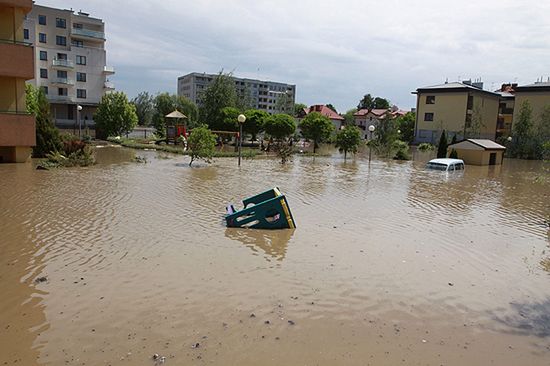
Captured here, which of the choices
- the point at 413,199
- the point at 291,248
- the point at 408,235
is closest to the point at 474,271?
the point at 408,235

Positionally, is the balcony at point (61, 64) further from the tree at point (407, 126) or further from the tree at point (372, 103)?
the tree at point (372, 103)

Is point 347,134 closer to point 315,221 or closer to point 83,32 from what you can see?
point 315,221

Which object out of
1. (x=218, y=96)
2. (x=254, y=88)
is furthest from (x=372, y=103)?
(x=218, y=96)

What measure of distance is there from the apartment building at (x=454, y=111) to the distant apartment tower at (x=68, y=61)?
43712mm

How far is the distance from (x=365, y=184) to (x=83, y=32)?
53.0 m

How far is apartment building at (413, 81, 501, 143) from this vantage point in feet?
170

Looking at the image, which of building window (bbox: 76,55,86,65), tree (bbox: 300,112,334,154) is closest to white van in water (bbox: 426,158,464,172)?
tree (bbox: 300,112,334,154)

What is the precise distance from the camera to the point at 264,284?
20.1 feet

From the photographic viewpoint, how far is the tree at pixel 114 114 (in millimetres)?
38719

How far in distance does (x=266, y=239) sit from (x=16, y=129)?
15650 millimetres

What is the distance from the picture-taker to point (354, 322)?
16.7 ft

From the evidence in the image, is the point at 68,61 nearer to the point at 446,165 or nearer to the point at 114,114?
the point at 114,114

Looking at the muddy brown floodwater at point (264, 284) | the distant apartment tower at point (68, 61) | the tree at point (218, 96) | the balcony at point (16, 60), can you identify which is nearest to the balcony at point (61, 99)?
the distant apartment tower at point (68, 61)

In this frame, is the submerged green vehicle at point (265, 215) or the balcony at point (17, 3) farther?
the balcony at point (17, 3)
